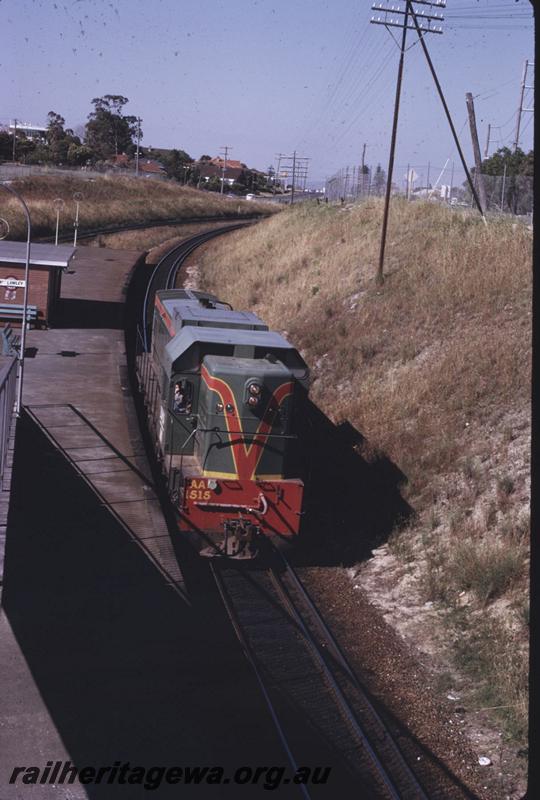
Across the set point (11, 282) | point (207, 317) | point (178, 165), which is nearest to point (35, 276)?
point (11, 282)

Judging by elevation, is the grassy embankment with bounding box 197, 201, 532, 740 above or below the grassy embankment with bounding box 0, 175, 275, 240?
below

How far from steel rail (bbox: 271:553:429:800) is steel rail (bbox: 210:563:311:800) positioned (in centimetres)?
87

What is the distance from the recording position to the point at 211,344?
1434 centimetres

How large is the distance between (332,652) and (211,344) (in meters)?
5.29

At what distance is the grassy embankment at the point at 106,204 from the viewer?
200 ft

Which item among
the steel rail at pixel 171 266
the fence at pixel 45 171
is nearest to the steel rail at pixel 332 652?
the steel rail at pixel 171 266

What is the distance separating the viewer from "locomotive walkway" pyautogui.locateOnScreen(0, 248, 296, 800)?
8086 mm

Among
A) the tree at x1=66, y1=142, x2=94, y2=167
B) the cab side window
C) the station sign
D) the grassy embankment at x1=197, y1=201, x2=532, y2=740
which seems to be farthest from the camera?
the tree at x1=66, y1=142, x2=94, y2=167

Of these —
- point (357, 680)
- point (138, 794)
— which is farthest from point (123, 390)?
point (138, 794)

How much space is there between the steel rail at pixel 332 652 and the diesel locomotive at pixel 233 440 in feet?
2.29

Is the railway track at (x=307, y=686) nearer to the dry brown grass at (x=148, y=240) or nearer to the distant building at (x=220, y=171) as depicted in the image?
the dry brown grass at (x=148, y=240)

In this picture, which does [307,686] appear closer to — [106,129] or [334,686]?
[334,686]

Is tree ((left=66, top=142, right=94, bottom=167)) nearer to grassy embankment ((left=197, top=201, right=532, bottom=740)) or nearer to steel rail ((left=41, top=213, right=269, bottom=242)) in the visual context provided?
steel rail ((left=41, top=213, right=269, bottom=242))

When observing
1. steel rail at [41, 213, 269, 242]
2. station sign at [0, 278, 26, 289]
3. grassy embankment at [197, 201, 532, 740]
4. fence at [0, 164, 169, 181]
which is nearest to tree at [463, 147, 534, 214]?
grassy embankment at [197, 201, 532, 740]
